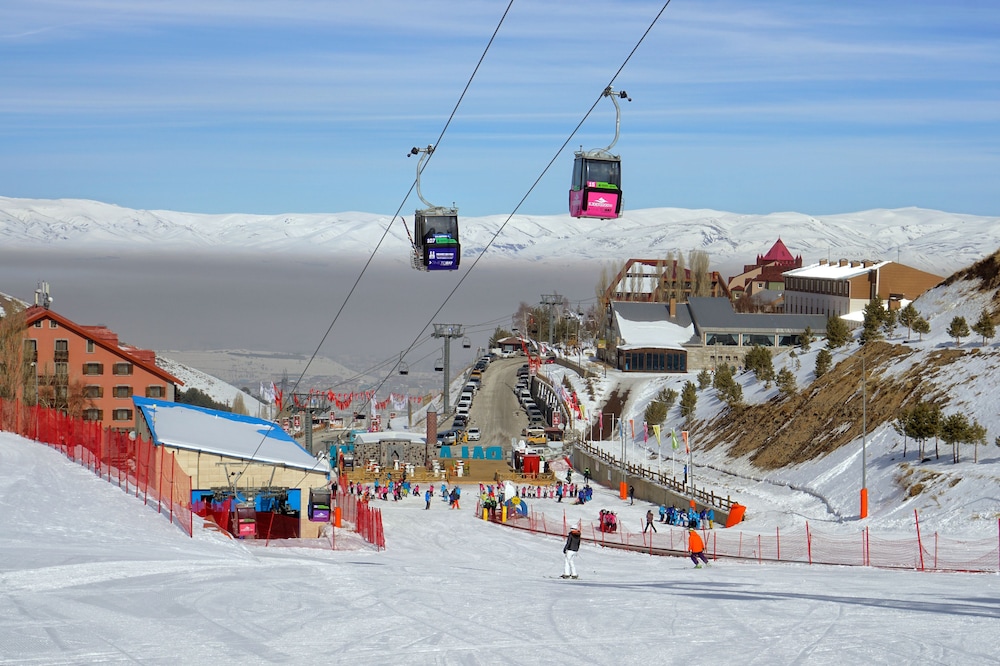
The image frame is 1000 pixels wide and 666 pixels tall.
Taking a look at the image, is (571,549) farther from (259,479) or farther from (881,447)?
(881,447)

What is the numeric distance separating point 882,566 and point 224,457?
1987cm

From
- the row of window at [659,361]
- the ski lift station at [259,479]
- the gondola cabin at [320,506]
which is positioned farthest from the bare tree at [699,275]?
the gondola cabin at [320,506]

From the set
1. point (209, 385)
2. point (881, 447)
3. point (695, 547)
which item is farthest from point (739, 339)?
point (209, 385)

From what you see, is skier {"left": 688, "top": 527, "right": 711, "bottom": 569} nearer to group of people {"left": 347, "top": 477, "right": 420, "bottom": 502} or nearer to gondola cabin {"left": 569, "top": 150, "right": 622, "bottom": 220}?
gondola cabin {"left": 569, "top": 150, "right": 622, "bottom": 220}

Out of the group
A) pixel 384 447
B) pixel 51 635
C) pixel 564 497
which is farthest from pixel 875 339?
pixel 51 635

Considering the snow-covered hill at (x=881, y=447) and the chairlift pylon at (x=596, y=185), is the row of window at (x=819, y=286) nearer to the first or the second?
the snow-covered hill at (x=881, y=447)

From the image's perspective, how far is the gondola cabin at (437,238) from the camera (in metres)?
26.5

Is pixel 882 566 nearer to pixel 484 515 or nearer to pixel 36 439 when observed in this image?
pixel 484 515

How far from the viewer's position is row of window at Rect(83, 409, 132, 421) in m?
75.1

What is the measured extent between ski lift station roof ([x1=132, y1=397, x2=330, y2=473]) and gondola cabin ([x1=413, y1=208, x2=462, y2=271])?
11975mm

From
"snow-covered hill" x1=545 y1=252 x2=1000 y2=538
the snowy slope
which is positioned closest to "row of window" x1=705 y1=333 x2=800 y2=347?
"snow-covered hill" x1=545 y1=252 x2=1000 y2=538

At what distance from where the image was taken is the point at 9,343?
57.0 metres

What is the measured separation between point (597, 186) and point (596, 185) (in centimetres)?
3

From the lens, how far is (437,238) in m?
26.6
